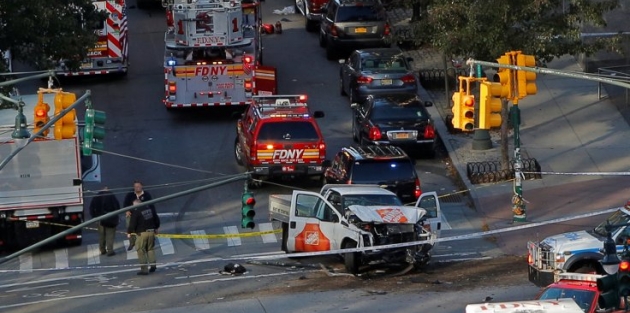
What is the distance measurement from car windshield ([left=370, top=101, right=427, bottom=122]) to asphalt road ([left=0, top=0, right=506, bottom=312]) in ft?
4.27

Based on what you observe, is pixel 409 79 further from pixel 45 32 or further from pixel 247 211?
pixel 247 211

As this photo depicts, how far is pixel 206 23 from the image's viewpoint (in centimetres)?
3875

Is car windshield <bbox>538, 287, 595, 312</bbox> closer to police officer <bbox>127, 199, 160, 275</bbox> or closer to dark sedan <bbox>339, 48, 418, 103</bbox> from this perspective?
police officer <bbox>127, 199, 160, 275</bbox>

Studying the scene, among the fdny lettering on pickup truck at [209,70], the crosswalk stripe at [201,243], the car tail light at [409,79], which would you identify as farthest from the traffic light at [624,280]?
the fdny lettering on pickup truck at [209,70]

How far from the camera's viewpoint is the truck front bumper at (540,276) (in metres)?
23.5

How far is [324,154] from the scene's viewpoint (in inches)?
1287

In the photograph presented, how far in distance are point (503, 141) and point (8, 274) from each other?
12143 millimetres

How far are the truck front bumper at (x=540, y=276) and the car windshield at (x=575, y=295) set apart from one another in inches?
138

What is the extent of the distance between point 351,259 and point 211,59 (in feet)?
46.6

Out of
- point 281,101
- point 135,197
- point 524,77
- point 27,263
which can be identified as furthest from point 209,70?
point 524,77

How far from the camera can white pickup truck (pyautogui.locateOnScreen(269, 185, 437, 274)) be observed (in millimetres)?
25656

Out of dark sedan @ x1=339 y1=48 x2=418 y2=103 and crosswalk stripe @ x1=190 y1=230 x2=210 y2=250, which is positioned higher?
dark sedan @ x1=339 y1=48 x2=418 y2=103

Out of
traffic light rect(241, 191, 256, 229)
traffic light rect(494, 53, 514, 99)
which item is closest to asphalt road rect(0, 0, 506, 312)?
traffic light rect(241, 191, 256, 229)

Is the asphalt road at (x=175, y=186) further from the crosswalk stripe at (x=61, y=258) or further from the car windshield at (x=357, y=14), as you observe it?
the car windshield at (x=357, y=14)
